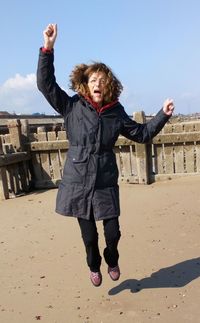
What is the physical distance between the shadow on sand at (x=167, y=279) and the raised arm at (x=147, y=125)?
136cm

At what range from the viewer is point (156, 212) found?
6.71m

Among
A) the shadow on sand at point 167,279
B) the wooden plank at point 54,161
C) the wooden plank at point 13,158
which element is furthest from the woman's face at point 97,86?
the wooden plank at point 54,161

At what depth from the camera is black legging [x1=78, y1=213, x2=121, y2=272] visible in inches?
150

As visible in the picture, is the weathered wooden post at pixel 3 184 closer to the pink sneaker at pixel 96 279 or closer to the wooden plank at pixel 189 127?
the wooden plank at pixel 189 127

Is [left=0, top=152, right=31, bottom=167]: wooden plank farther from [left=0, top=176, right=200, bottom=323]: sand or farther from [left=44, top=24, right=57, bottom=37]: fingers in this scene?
[left=44, top=24, right=57, bottom=37]: fingers

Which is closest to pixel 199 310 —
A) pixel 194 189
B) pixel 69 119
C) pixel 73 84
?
pixel 69 119

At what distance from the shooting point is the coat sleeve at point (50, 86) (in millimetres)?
3584

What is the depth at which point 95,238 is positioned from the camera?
3875mm

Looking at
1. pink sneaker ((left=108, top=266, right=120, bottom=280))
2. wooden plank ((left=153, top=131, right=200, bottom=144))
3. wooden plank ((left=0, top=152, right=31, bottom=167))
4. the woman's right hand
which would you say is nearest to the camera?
the woman's right hand

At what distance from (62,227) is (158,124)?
2.92 meters

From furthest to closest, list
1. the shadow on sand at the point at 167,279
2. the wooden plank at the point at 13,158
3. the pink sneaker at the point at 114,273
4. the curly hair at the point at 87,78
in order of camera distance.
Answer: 1. the wooden plank at the point at 13,158
2. the shadow on sand at the point at 167,279
3. the pink sneaker at the point at 114,273
4. the curly hair at the point at 87,78

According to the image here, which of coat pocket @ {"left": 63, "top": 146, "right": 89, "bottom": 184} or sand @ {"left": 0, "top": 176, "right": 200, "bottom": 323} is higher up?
coat pocket @ {"left": 63, "top": 146, "right": 89, "bottom": 184}

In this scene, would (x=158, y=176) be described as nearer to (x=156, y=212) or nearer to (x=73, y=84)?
(x=156, y=212)

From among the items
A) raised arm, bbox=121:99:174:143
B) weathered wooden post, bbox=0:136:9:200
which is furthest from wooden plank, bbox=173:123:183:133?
raised arm, bbox=121:99:174:143
